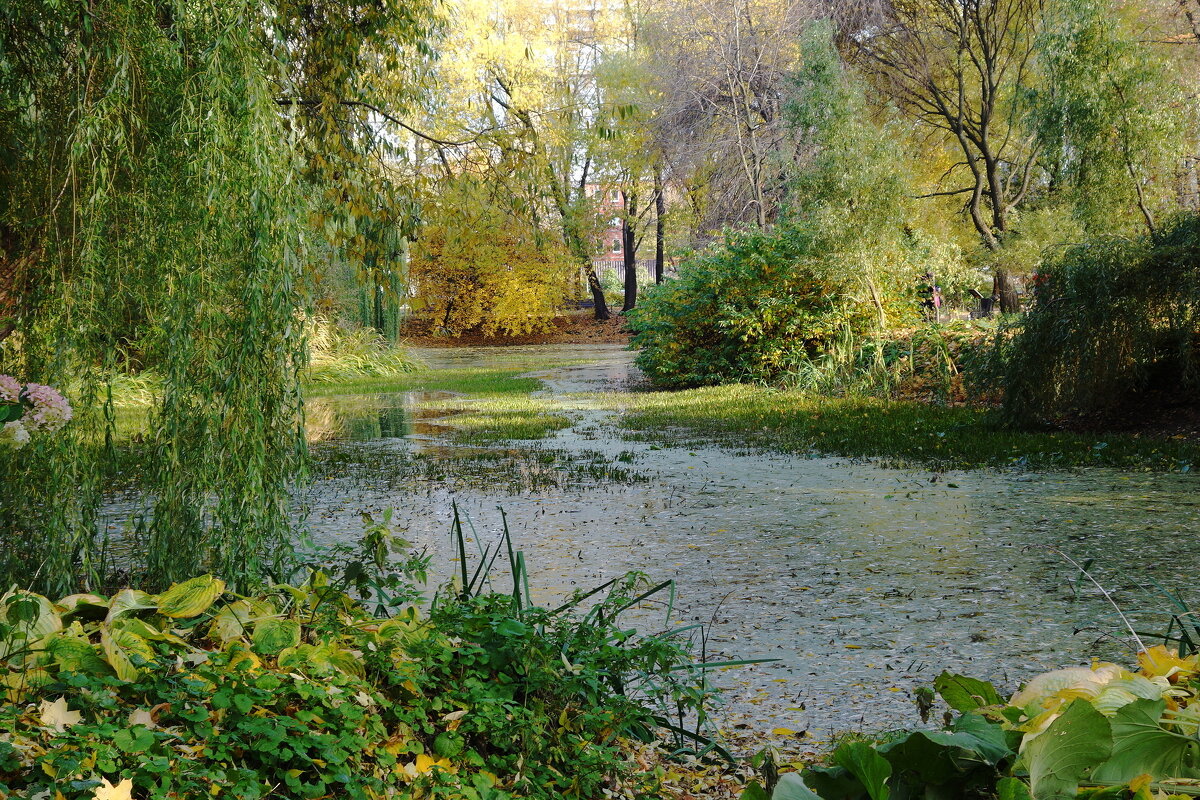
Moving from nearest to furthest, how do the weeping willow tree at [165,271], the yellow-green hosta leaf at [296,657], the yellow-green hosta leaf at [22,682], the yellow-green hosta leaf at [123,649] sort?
the yellow-green hosta leaf at [22,682]
the yellow-green hosta leaf at [123,649]
the yellow-green hosta leaf at [296,657]
the weeping willow tree at [165,271]

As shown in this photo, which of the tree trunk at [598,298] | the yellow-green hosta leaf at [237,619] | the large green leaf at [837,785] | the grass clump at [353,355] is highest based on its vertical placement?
the tree trunk at [598,298]

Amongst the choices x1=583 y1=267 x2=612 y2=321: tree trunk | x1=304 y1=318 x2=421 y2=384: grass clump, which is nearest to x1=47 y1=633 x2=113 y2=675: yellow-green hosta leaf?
x1=304 y1=318 x2=421 y2=384: grass clump

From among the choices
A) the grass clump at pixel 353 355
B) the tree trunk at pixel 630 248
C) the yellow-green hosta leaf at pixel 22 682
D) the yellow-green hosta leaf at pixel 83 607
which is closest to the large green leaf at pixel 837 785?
the yellow-green hosta leaf at pixel 22 682

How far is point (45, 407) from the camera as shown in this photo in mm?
3297

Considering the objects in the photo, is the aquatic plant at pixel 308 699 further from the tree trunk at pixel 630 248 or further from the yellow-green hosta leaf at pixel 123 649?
the tree trunk at pixel 630 248

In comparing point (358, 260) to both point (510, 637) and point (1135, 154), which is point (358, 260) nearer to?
point (510, 637)

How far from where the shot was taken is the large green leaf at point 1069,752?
4.92 ft

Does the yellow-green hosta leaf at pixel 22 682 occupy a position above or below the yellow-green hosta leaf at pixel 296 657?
above

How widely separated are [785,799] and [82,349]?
2.98m

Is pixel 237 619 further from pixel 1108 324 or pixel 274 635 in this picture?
pixel 1108 324

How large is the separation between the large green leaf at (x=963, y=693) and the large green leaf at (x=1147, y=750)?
34 centimetres

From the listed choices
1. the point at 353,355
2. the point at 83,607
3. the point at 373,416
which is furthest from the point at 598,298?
the point at 83,607

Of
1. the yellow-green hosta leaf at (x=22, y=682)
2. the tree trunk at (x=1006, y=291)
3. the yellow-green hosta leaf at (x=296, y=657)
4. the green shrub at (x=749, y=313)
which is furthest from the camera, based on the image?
the tree trunk at (x=1006, y=291)

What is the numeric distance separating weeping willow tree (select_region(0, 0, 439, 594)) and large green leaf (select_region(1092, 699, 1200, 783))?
2668mm
